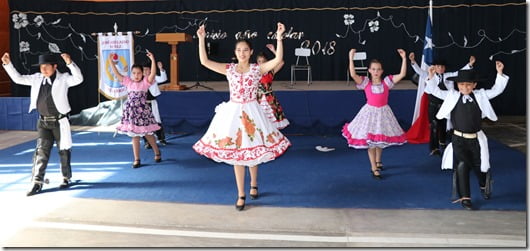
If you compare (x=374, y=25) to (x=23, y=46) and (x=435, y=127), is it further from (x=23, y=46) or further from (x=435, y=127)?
(x=23, y=46)

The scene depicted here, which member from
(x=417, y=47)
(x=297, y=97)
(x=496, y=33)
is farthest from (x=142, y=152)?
(x=496, y=33)

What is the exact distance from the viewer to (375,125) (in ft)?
17.4

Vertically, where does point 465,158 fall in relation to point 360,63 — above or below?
below

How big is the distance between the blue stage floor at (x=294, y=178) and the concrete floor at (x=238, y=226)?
0.82 feet

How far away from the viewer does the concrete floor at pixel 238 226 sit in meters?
3.59

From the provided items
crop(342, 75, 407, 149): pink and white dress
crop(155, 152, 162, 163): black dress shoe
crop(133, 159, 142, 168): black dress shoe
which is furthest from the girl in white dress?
crop(155, 152, 162, 163): black dress shoe

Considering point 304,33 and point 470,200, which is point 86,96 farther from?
point 470,200

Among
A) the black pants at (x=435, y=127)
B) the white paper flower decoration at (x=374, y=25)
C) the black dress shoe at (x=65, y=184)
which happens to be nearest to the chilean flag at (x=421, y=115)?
the black pants at (x=435, y=127)

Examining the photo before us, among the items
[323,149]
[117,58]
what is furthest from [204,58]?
[117,58]

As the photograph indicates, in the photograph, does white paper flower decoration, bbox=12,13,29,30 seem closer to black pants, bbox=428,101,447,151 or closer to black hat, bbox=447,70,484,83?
black pants, bbox=428,101,447,151

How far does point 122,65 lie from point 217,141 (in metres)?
4.72

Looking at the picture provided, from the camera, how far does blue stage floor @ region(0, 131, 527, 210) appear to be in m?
4.64

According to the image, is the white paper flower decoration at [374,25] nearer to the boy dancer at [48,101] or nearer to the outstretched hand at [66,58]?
the boy dancer at [48,101]

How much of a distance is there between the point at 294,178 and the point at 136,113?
6.68 ft
